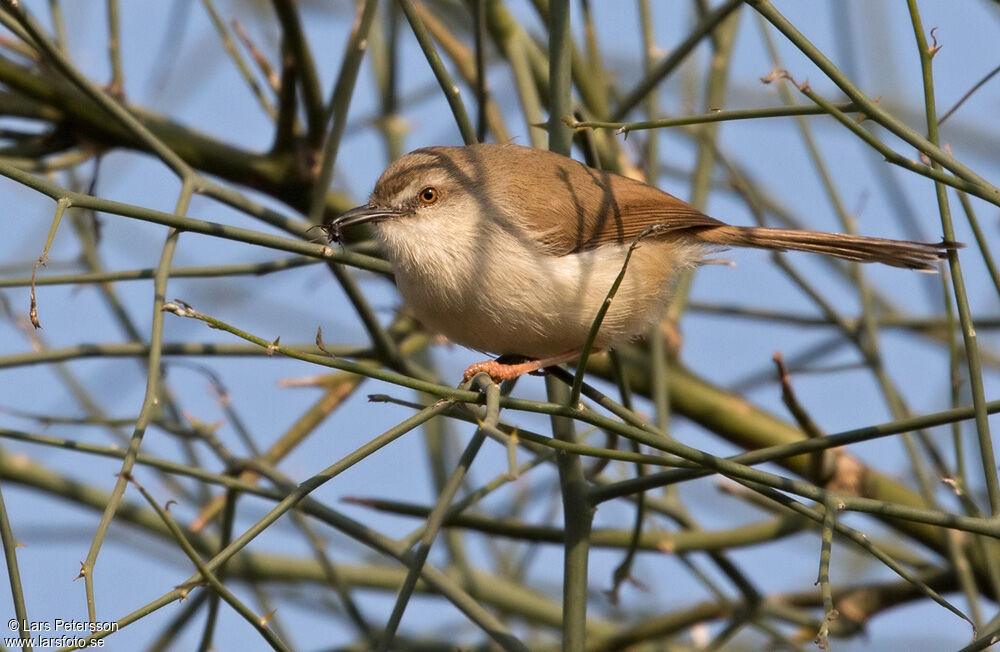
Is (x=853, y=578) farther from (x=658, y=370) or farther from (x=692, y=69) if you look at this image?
(x=692, y=69)

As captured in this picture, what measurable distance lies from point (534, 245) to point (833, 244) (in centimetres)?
99

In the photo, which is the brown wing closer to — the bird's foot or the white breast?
the white breast

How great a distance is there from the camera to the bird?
330 cm

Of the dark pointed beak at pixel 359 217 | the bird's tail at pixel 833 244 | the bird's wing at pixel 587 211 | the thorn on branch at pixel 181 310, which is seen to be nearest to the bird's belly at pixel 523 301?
the bird's wing at pixel 587 211

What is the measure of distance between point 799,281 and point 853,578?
1.84m

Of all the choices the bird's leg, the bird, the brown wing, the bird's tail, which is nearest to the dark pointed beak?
the bird

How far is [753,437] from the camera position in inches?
173

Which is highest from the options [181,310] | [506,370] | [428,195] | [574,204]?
[428,195]

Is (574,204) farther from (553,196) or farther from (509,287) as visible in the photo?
(509,287)

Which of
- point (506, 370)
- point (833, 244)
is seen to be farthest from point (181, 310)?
point (833, 244)

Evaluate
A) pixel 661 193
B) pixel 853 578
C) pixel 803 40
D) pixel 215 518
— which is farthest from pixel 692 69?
pixel 803 40

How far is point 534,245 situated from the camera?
3479 mm

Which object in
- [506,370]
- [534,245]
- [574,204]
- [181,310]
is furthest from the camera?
[574,204]

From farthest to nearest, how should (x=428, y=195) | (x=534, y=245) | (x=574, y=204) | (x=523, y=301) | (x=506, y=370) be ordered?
1. (x=428, y=195)
2. (x=574, y=204)
3. (x=534, y=245)
4. (x=523, y=301)
5. (x=506, y=370)
